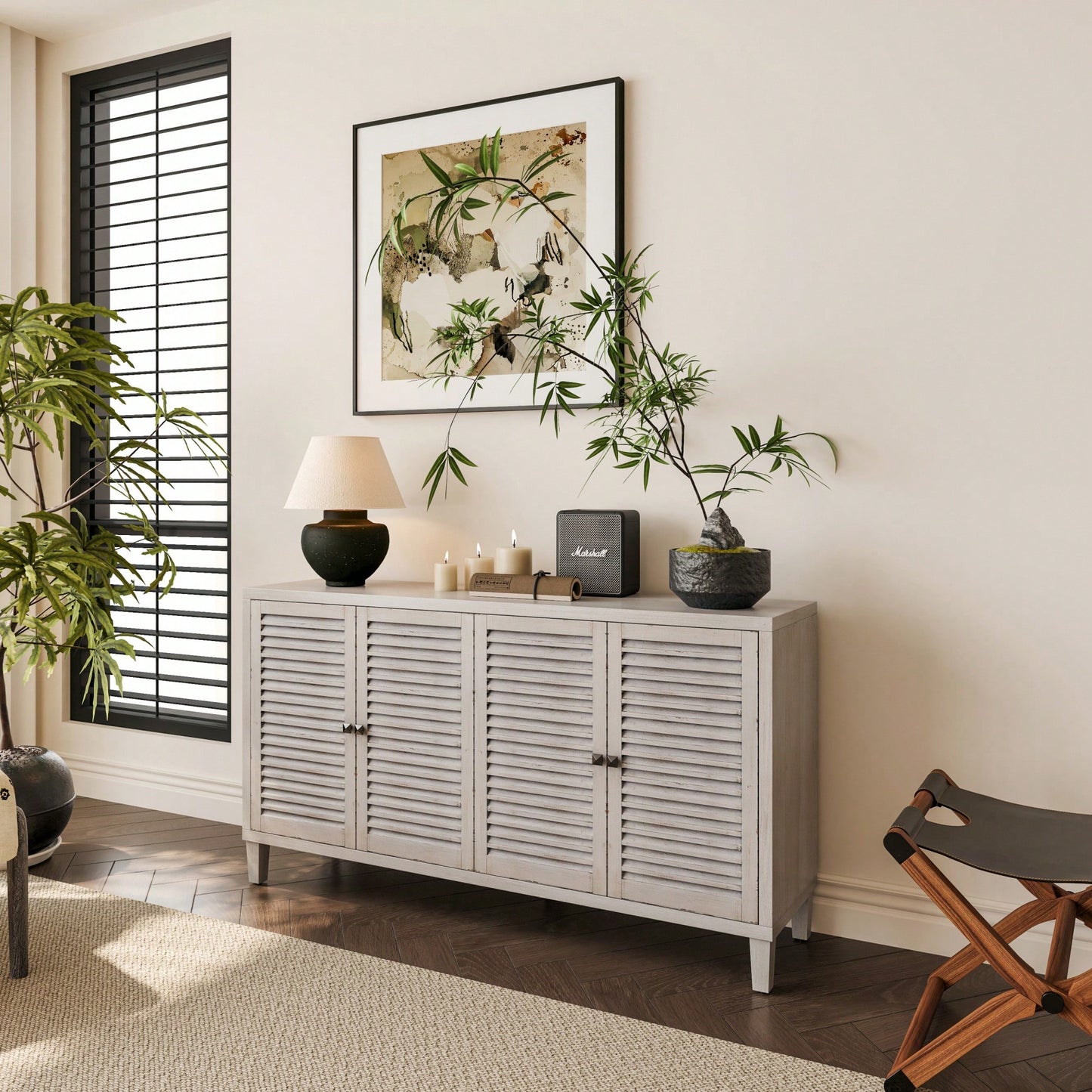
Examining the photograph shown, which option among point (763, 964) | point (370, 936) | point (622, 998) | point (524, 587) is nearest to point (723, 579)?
point (524, 587)

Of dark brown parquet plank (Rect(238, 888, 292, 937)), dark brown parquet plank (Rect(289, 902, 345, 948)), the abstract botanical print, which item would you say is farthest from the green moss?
dark brown parquet plank (Rect(238, 888, 292, 937))

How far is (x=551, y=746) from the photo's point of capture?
8.20 feet

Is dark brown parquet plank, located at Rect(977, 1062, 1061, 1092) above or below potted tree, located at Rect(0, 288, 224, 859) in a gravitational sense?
below

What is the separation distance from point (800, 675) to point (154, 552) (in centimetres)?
220

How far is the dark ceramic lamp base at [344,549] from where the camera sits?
9.57 feet

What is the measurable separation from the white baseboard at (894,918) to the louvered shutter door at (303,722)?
1.33 m

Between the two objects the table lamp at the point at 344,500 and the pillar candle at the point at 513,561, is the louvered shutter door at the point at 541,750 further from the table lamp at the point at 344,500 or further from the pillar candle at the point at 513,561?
the table lamp at the point at 344,500

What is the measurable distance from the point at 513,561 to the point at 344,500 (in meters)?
0.55

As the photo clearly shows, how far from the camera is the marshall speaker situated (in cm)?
265

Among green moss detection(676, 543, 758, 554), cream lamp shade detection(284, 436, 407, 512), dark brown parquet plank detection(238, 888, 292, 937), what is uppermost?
cream lamp shade detection(284, 436, 407, 512)

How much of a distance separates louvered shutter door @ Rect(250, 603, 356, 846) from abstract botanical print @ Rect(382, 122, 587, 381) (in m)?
0.88

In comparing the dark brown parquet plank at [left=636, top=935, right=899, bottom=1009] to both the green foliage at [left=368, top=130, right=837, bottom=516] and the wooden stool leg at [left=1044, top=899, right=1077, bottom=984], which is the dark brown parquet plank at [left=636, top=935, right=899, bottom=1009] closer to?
the wooden stool leg at [left=1044, top=899, right=1077, bottom=984]

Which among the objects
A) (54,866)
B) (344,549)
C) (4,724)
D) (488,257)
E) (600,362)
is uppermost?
(488,257)

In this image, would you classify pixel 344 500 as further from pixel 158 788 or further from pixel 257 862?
pixel 158 788
